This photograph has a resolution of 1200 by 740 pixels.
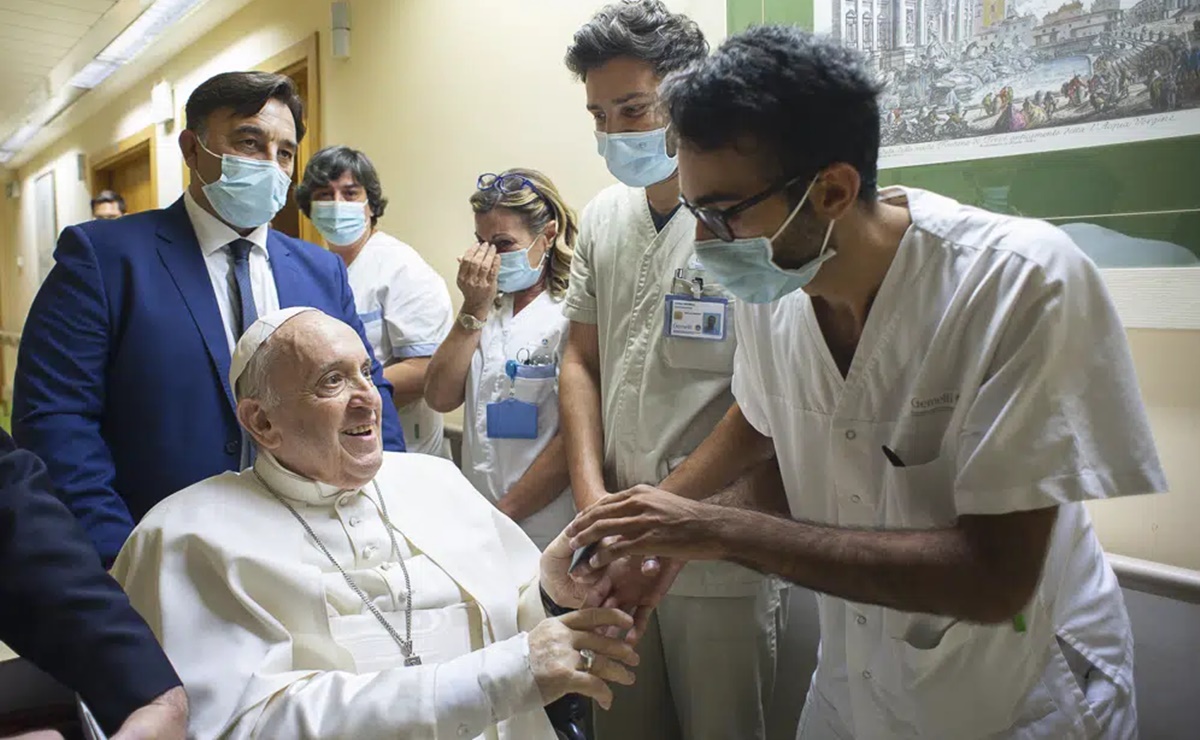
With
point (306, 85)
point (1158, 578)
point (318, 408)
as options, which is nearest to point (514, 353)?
point (318, 408)

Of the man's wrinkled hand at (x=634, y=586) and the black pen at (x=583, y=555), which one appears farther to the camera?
the man's wrinkled hand at (x=634, y=586)

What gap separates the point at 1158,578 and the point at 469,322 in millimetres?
1693

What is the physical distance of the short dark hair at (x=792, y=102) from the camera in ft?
3.93

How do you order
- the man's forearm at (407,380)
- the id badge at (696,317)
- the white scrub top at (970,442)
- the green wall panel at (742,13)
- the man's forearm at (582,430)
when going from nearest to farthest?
the white scrub top at (970,442) → the id badge at (696,317) → the man's forearm at (582,430) → the green wall panel at (742,13) → the man's forearm at (407,380)

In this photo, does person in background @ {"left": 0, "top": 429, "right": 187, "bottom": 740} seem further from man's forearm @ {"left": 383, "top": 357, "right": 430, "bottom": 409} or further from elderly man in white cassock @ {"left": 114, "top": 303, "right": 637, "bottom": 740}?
man's forearm @ {"left": 383, "top": 357, "right": 430, "bottom": 409}

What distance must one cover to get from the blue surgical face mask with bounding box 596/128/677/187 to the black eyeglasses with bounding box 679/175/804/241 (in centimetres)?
54

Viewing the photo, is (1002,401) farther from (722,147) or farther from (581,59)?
(581,59)

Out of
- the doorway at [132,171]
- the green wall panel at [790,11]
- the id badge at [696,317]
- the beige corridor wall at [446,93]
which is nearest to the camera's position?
the id badge at [696,317]

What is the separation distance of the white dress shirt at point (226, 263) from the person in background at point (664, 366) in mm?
769

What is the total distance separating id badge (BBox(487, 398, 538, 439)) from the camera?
2.26 m

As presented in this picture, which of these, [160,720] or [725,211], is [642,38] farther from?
[160,720]

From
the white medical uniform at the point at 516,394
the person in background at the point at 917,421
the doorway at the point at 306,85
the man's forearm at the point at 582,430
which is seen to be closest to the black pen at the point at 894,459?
the person in background at the point at 917,421

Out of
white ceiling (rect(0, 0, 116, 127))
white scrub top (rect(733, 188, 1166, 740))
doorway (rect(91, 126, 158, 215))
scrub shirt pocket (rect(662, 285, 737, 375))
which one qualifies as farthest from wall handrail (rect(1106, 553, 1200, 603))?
doorway (rect(91, 126, 158, 215))

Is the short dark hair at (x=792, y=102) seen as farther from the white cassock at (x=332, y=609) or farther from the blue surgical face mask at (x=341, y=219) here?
the blue surgical face mask at (x=341, y=219)
